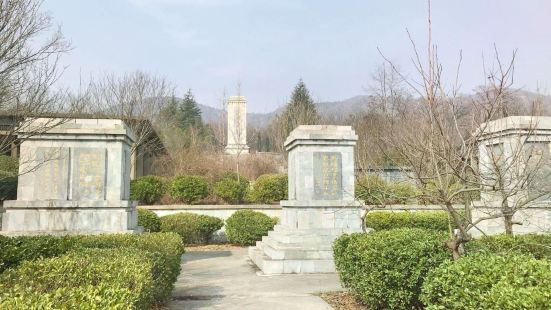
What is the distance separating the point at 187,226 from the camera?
603 inches

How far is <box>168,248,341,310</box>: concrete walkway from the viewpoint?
6.45 metres

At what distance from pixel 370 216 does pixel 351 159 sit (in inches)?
212

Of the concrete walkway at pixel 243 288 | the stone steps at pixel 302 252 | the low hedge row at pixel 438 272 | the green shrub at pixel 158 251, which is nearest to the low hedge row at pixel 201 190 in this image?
the concrete walkway at pixel 243 288

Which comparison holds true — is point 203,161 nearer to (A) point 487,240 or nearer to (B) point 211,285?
(B) point 211,285

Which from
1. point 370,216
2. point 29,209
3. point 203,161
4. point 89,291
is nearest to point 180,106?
point 203,161

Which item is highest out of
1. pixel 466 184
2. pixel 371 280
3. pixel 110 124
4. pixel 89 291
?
pixel 110 124

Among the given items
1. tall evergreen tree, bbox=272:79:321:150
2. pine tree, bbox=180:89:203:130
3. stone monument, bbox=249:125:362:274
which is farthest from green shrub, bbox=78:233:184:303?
pine tree, bbox=180:89:203:130

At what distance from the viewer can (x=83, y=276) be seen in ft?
13.7

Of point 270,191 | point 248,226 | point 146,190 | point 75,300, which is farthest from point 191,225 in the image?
point 75,300

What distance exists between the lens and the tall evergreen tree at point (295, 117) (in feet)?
108

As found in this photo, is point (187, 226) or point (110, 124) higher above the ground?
point (110, 124)

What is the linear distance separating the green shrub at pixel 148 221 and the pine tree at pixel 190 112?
108ft

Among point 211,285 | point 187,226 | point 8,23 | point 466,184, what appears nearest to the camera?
point 466,184

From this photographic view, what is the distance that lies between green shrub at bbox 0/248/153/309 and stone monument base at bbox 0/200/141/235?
5.36 metres
